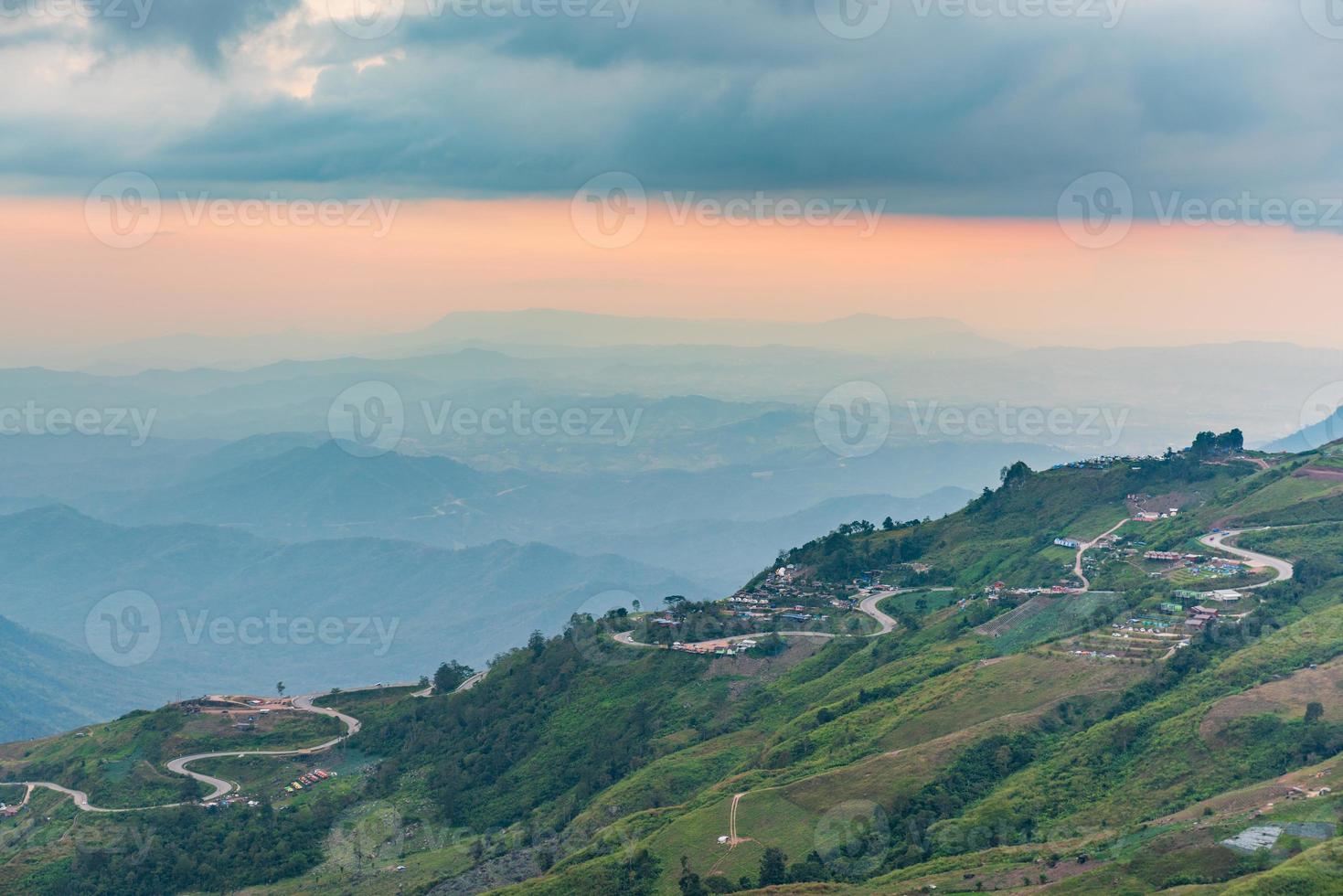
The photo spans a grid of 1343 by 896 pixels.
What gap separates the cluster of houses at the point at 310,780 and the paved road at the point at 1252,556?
89.3 m

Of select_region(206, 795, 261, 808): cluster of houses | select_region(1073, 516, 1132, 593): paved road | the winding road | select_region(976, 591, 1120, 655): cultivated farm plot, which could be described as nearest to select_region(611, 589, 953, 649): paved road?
select_region(976, 591, 1120, 655): cultivated farm plot

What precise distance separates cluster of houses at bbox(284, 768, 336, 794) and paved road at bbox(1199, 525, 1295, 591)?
89.3 meters

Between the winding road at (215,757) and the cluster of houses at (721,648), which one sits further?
the cluster of houses at (721,648)

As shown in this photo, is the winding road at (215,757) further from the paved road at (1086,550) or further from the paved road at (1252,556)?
the paved road at (1252,556)

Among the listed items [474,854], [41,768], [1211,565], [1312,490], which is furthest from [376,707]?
[1312,490]

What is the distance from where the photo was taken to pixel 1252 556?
125125 millimetres

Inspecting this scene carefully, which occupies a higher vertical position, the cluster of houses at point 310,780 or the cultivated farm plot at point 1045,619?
the cultivated farm plot at point 1045,619

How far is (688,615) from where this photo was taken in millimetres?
147375

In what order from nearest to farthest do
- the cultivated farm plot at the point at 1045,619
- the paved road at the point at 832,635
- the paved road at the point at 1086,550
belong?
the cultivated farm plot at the point at 1045,619 < the paved road at the point at 1086,550 < the paved road at the point at 832,635

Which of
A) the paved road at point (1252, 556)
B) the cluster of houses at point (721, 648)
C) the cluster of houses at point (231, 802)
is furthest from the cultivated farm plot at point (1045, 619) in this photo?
the cluster of houses at point (231, 802)

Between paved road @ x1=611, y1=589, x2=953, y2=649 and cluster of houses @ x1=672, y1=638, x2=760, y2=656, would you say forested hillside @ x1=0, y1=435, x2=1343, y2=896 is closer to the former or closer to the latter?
cluster of houses @ x1=672, y1=638, x2=760, y2=656

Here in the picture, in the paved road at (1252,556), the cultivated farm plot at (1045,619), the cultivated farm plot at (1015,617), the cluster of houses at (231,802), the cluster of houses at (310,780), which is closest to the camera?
the paved road at (1252,556)

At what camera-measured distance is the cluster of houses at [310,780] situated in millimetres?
124312

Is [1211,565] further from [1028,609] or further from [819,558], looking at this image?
[819,558]
